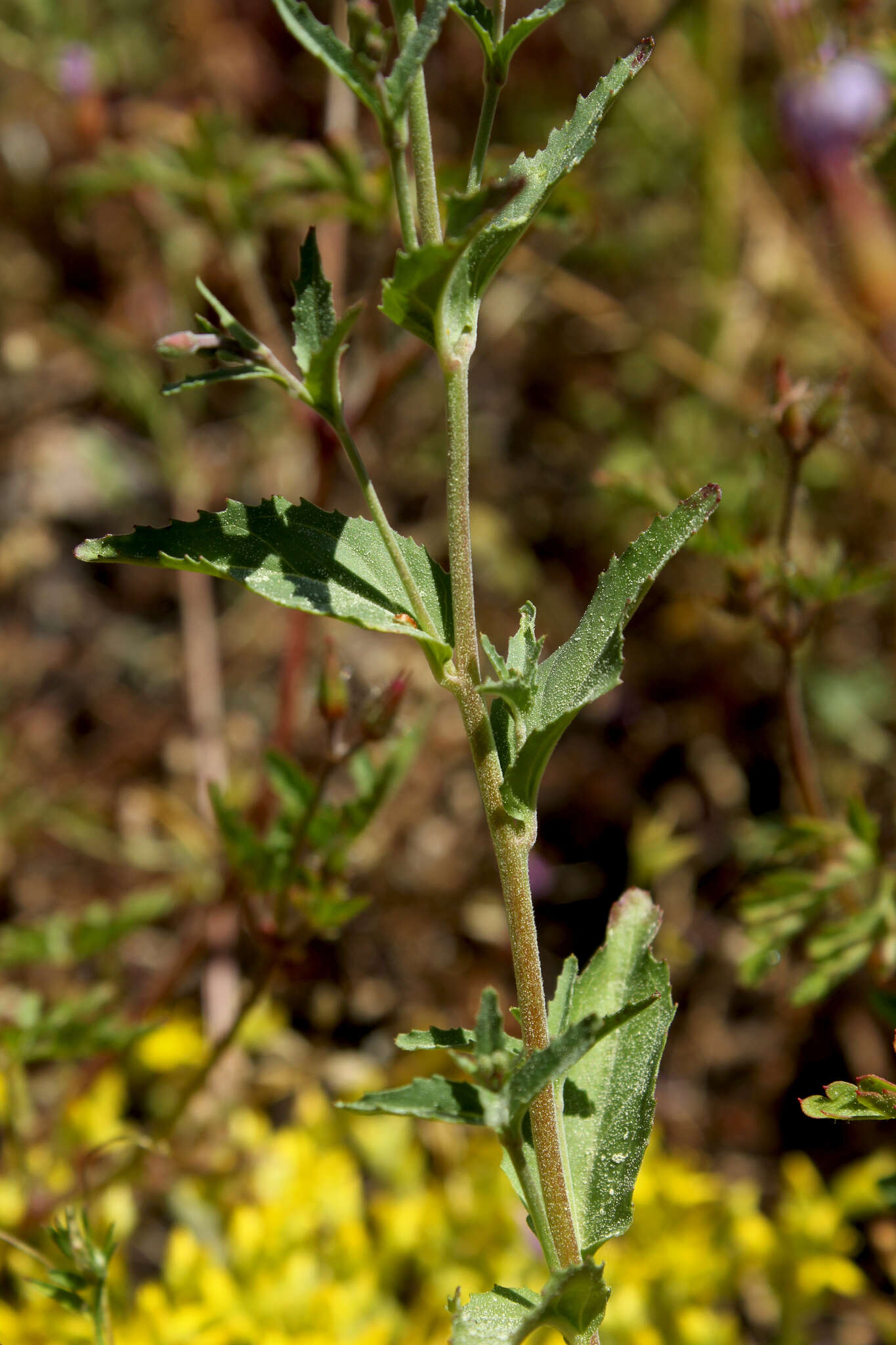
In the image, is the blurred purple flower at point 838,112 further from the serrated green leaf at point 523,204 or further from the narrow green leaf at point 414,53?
the narrow green leaf at point 414,53

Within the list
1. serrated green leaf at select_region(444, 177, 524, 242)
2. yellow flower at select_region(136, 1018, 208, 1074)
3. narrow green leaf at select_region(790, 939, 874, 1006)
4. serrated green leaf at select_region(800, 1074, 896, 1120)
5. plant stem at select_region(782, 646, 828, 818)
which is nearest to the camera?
serrated green leaf at select_region(444, 177, 524, 242)

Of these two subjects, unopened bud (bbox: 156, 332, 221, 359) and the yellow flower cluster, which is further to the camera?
the yellow flower cluster

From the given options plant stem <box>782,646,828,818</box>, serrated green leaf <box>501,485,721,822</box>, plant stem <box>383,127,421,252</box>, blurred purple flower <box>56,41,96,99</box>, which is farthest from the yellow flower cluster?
blurred purple flower <box>56,41,96,99</box>

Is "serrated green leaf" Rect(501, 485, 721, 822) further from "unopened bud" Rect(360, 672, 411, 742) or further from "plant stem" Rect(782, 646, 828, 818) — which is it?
"plant stem" Rect(782, 646, 828, 818)

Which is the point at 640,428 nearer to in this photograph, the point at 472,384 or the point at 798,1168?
the point at 472,384

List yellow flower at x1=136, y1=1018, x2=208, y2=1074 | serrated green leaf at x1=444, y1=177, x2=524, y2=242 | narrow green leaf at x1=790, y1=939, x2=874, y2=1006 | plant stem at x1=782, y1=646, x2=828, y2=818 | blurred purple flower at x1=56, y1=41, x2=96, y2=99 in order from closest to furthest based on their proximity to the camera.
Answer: serrated green leaf at x1=444, y1=177, x2=524, y2=242 → narrow green leaf at x1=790, y1=939, x2=874, y2=1006 → plant stem at x1=782, y1=646, x2=828, y2=818 → yellow flower at x1=136, y1=1018, x2=208, y2=1074 → blurred purple flower at x1=56, y1=41, x2=96, y2=99

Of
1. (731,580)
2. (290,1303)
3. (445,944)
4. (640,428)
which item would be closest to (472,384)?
(640,428)

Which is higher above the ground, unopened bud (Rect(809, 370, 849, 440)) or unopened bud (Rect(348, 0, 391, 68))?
unopened bud (Rect(348, 0, 391, 68))
